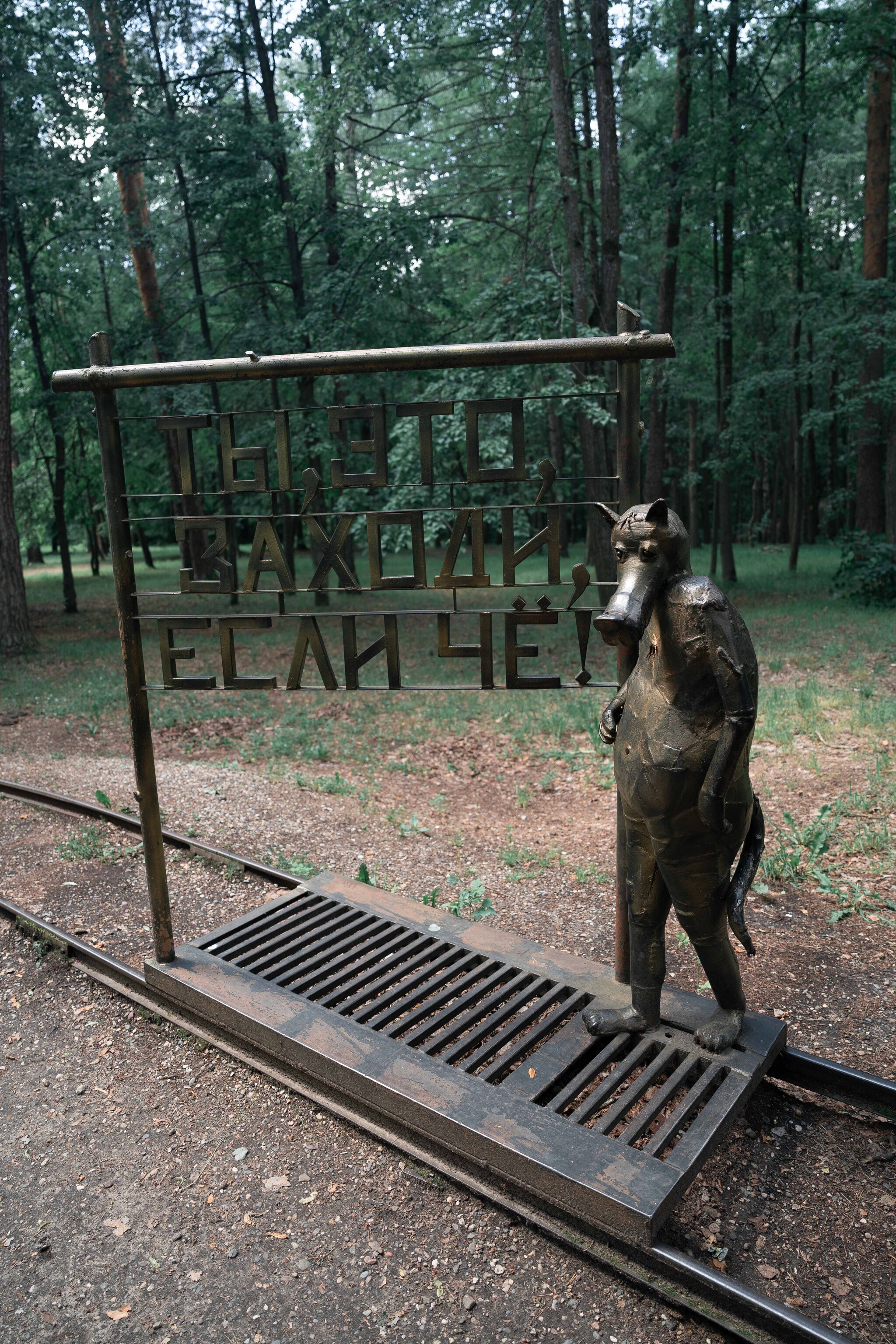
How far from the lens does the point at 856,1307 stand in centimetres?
257

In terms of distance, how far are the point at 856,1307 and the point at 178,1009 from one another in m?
3.03

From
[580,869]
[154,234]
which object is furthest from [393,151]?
[580,869]

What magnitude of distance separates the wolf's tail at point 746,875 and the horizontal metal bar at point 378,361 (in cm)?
175

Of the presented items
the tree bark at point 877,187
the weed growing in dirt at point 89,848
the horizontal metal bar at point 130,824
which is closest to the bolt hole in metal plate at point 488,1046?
the horizontal metal bar at point 130,824

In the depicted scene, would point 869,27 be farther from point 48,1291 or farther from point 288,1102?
point 48,1291

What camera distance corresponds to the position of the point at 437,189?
59.9ft

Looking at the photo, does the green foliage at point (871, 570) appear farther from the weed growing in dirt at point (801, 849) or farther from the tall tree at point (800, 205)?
the weed growing in dirt at point (801, 849)

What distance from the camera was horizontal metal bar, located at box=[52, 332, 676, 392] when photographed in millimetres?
3234

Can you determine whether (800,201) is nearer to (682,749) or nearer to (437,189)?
(437,189)

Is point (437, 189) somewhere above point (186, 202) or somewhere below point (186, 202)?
above

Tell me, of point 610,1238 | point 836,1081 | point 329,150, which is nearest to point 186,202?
point 329,150

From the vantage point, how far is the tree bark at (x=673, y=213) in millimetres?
15141

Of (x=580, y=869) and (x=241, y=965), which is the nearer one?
(x=241, y=965)

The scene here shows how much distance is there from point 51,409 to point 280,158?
6.66 m
